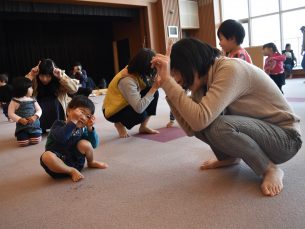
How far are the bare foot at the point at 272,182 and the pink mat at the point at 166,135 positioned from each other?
1090 millimetres

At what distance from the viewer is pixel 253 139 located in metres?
1.30

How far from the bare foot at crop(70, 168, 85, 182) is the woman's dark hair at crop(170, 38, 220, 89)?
794 mm

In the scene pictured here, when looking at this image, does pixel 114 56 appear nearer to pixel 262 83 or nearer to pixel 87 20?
pixel 87 20

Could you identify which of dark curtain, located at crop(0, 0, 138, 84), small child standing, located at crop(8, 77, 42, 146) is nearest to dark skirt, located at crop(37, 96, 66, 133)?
small child standing, located at crop(8, 77, 42, 146)

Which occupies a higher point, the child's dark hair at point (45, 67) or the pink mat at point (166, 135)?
the child's dark hair at point (45, 67)

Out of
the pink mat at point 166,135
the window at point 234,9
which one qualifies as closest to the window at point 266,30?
the window at point 234,9

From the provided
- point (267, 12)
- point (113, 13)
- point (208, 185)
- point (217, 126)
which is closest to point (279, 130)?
point (217, 126)

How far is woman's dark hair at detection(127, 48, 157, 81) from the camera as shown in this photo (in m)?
2.32

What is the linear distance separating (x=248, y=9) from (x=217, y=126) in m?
9.11

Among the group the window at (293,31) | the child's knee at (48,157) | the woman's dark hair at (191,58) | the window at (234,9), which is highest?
the window at (234,9)

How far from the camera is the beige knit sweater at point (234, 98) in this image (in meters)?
1.23

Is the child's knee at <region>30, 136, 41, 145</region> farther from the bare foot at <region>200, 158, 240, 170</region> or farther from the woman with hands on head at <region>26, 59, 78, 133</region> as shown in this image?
the bare foot at <region>200, 158, 240, 170</region>

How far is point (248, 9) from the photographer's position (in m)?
9.34

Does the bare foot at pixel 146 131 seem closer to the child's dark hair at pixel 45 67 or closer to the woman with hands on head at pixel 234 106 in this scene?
the child's dark hair at pixel 45 67
